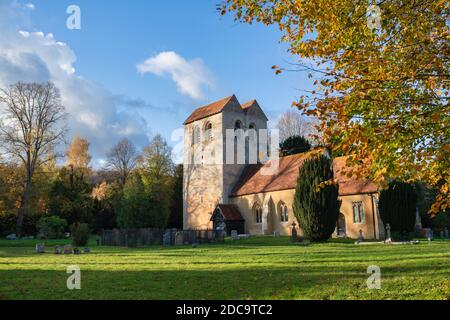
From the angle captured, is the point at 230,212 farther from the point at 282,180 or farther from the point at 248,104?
the point at 248,104

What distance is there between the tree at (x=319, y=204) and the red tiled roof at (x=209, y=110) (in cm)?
2191

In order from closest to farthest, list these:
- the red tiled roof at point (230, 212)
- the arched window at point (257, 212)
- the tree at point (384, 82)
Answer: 1. the tree at point (384, 82)
2. the arched window at point (257, 212)
3. the red tiled roof at point (230, 212)

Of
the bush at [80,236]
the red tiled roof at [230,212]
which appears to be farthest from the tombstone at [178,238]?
the red tiled roof at [230,212]

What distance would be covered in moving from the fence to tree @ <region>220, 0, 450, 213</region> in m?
21.1

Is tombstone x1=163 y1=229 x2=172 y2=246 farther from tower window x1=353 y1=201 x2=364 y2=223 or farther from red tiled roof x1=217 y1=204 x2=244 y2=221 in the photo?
tower window x1=353 y1=201 x2=364 y2=223

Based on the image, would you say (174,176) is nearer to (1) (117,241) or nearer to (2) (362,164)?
(1) (117,241)

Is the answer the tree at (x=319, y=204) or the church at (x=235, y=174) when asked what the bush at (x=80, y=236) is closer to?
the tree at (x=319, y=204)

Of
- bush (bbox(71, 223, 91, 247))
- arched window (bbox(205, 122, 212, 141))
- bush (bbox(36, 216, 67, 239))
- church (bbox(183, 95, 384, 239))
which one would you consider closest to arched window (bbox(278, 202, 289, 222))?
church (bbox(183, 95, 384, 239))

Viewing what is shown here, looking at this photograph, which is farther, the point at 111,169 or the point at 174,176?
the point at 111,169

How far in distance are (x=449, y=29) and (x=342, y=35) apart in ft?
6.84

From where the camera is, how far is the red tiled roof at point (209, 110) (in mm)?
46531

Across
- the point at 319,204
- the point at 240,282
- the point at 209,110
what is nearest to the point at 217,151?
the point at 209,110

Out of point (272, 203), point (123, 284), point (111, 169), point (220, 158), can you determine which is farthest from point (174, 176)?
point (123, 284)

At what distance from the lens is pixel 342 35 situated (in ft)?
28.1
